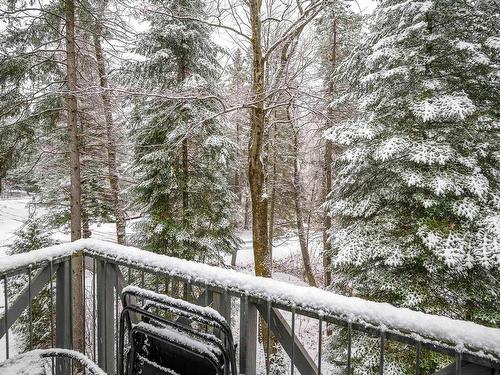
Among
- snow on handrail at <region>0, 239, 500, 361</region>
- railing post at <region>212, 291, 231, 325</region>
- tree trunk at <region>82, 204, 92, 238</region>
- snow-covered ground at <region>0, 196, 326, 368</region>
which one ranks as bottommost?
snow-covered ground at <region>0, 196, 326, 368</region>

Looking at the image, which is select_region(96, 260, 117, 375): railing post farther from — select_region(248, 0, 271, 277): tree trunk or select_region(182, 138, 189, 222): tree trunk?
select_region(182, 138, 189, 222): tree trunk

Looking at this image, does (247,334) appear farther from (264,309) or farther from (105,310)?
(105,310)

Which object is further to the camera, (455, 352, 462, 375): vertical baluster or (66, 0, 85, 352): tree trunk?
(66, 0, 85, 352): tree trunk

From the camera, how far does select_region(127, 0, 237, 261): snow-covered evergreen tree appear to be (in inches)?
349

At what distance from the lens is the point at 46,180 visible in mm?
13484

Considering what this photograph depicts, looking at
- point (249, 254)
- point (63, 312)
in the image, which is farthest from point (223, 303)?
point (249, 254)

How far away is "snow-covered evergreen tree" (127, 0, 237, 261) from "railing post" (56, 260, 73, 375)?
5.87 meters

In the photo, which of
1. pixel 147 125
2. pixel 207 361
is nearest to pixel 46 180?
pixel 147 125

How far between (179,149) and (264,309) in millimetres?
7343

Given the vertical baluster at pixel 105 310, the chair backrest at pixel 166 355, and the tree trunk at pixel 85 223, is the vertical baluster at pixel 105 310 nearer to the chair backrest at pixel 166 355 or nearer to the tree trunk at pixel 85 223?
the chair backrest at pixel 166 355

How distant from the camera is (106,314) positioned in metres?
3.03

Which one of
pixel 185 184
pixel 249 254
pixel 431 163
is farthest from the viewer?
pixel 249 254

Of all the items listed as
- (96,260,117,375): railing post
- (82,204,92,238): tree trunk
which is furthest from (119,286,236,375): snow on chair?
(82,204,92,238): tree trunk

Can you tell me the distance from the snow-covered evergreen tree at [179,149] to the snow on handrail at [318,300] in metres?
6.11
